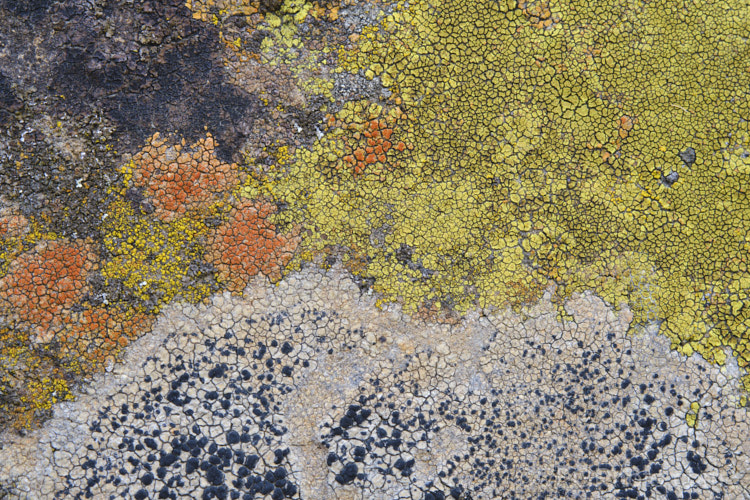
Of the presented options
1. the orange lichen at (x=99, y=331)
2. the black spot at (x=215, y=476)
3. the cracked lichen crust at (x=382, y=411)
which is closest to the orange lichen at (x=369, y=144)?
the cracked lichen crust at (x=382, y=411)

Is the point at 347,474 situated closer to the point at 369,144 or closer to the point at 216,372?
the point at 216,372

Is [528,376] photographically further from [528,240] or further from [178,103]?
[178,103]

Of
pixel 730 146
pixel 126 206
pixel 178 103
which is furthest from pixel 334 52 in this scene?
pixel 730 146

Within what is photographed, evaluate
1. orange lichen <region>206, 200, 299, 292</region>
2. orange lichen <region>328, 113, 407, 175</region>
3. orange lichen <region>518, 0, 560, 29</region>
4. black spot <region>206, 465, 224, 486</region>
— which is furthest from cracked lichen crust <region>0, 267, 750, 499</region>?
orange lichen <region>518, 0, 560, 29</region>

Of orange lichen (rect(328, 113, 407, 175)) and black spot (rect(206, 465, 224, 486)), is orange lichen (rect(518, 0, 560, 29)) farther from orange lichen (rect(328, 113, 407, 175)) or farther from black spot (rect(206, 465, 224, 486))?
black spot (rect(206, 465, 224, 486))

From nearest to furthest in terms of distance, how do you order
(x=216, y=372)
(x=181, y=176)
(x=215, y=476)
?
(x=215, y=476)
(x=216, y=372)
(x=181, y=176)

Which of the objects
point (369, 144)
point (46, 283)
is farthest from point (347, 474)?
point (46, 283)

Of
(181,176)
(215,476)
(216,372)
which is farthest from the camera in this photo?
(181,176)

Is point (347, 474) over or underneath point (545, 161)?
underneath
